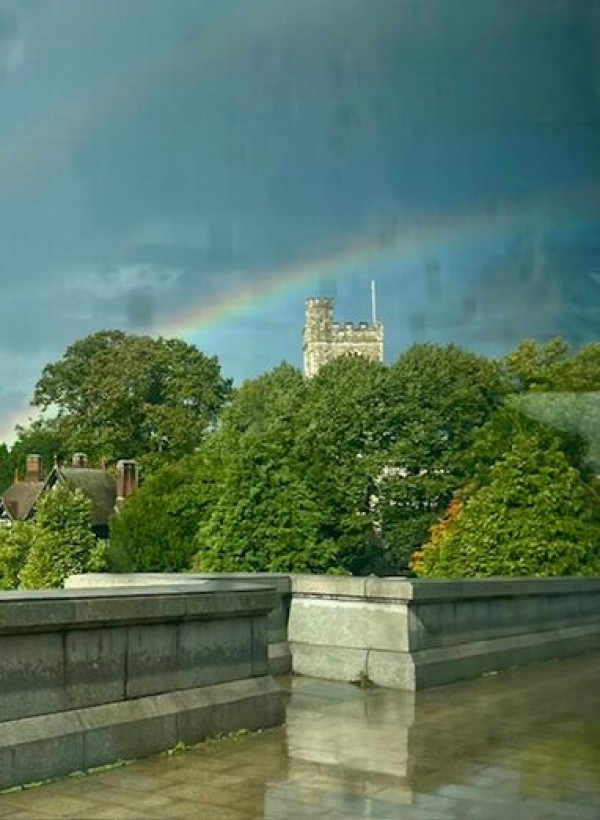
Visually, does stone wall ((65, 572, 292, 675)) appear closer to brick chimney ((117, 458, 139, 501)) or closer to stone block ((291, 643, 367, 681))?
stone block ((291, 643, 367, 681))

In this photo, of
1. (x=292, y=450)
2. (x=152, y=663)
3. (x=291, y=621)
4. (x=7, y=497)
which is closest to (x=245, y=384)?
(x=292, y=450)

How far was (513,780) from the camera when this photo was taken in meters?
8.55

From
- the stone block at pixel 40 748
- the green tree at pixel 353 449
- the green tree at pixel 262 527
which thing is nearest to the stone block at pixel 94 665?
the stone block at pixel 40 748

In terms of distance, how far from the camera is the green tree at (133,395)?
83188 millimetres

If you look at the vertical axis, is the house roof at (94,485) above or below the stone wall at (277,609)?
above

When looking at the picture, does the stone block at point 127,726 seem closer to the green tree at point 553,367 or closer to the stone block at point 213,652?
the stone block at point 213,652

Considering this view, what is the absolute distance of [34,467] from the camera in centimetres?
10075

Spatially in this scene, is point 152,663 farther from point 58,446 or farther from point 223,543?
point 58,446

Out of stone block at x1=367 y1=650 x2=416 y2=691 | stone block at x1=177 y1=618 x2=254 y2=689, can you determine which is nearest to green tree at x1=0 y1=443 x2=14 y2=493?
stone block at x1=367 y1=650 x2=416 y2=691

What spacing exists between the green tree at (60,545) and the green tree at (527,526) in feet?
115

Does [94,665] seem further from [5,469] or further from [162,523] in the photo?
[5,469]

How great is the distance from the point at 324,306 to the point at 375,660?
10843 cm

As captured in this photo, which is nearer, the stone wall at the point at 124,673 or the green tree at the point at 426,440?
the stone wall at the point at 124,673

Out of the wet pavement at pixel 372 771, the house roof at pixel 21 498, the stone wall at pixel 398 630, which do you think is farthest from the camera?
the house roof at pixel 21 498
